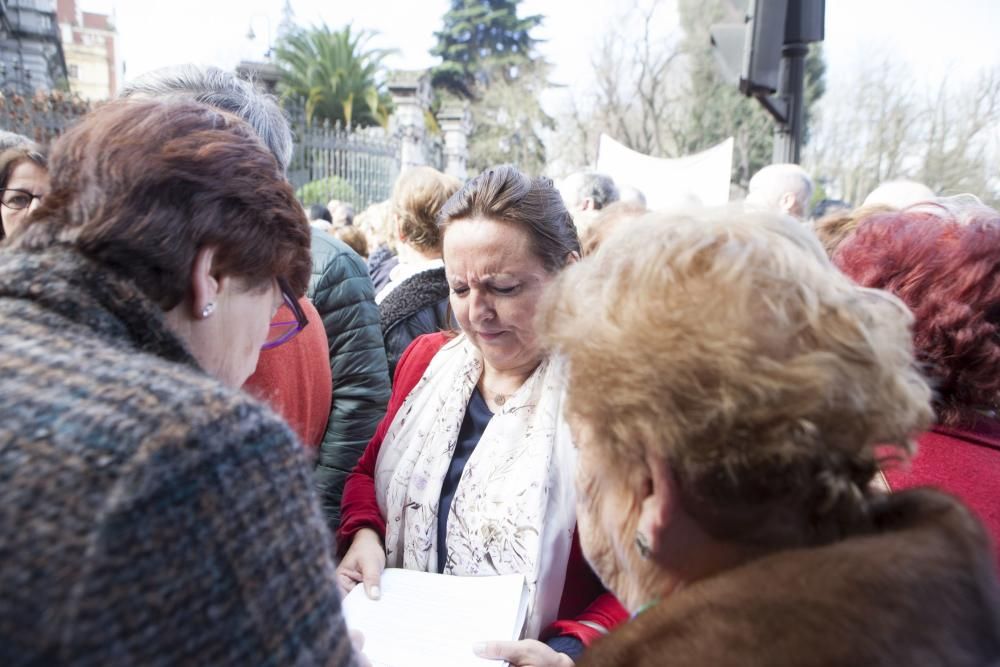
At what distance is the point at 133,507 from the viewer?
75cm

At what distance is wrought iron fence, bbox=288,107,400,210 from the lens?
15.6 m

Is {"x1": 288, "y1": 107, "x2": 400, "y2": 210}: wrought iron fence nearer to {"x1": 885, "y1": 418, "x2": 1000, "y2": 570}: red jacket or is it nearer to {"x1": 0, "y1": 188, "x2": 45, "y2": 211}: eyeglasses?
{"x1": 0, "y1": 188, "x2": 45, "y2": 211}: eyeglasses

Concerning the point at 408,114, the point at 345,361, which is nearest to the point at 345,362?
the point at 345,361

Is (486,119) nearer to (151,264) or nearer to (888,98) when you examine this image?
(888,98)

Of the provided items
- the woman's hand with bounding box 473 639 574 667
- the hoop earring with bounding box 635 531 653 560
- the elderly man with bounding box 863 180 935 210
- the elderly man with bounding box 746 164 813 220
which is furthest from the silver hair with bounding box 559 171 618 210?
the hoop earring with bounding box 635 531 653 560

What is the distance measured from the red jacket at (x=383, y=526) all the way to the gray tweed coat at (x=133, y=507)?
0.85m

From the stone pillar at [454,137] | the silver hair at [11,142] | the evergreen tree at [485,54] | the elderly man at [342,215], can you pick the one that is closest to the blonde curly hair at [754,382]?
the silver hair at [11,142]

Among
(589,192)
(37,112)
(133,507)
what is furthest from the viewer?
(37,112)

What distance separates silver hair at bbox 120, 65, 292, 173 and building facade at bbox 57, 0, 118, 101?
6112 centimetres

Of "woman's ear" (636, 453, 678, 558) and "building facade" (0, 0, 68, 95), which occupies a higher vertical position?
"building facade" (0, 0, 68, 95)

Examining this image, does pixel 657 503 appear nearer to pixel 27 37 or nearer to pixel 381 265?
pixel 381 265

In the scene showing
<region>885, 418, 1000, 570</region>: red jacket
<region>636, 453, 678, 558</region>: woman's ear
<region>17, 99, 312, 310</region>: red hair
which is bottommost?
<region>885, 418, 1000, 570</region>: red jacket

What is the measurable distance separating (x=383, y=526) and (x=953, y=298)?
63.7 inches

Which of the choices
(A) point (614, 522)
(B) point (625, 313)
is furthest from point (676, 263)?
(A) point (614, 522)
